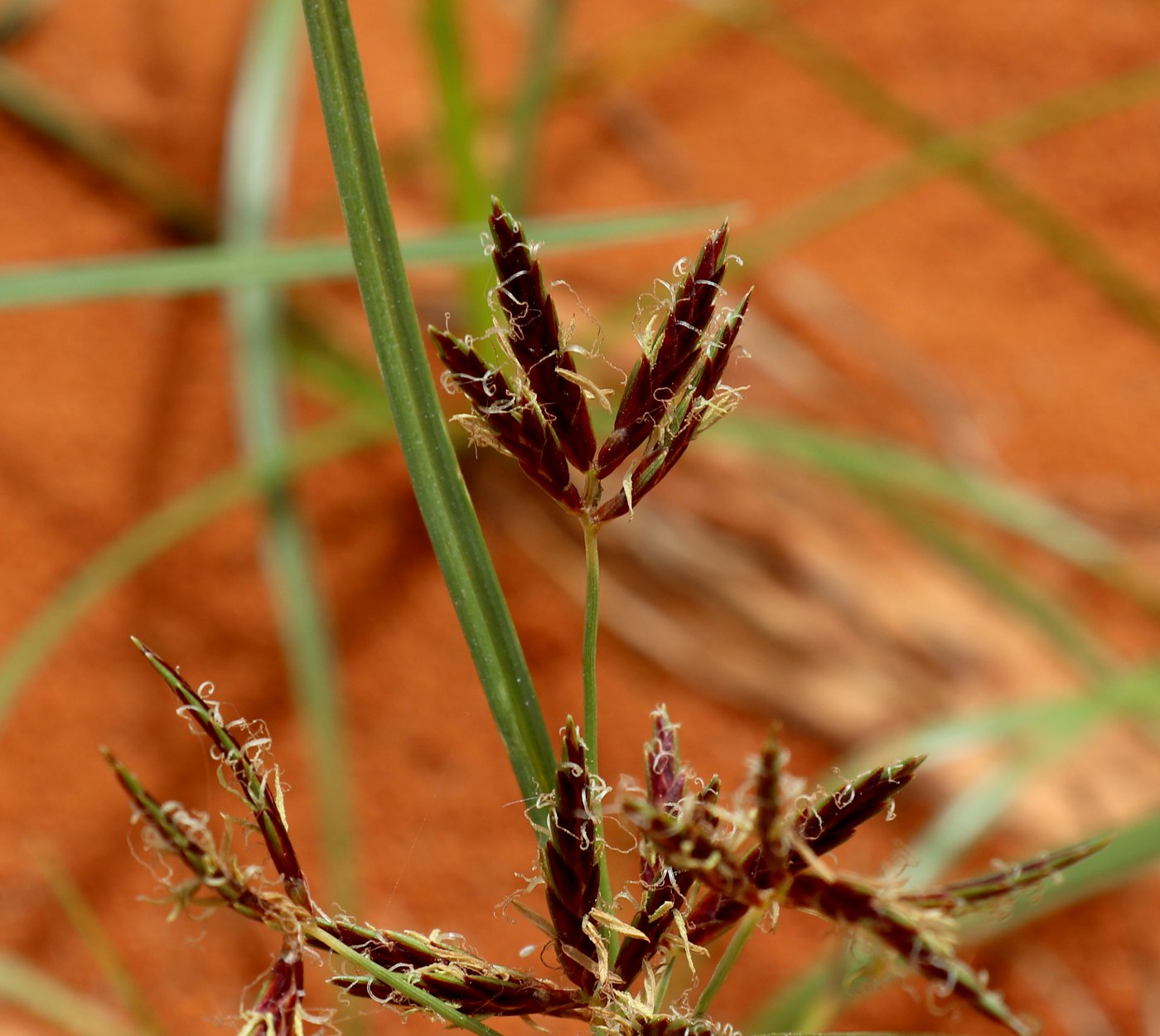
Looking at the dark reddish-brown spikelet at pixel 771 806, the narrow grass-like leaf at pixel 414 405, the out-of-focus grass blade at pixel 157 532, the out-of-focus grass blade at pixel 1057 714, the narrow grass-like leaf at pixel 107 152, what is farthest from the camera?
the narrow grass-like leaf at pixel 107 152

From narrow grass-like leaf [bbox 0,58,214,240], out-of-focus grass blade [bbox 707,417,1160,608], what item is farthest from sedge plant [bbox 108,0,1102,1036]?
narrow grass-like leaf [bbox 0,58,214,240]

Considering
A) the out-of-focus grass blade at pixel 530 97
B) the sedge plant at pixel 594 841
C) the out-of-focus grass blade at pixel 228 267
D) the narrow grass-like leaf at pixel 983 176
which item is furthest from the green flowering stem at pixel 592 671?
the narrow grass-like leaf at pixel 983 176

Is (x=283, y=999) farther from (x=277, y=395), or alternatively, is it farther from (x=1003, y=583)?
(x=277, y=395)

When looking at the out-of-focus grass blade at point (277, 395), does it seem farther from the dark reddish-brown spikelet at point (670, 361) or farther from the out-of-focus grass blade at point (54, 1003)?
the dark reddish-brown spikelet at point (670, 361)

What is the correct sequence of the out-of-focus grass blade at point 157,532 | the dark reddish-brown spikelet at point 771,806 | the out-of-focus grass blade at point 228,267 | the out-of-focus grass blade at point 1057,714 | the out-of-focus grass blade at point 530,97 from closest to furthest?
the dark reddish-brown spikelet at point 771,806, the out-of-focus grass blade at point 228,267, the out-of-focus grass blade at point 1057,714, the out-of-focus grass blade at point 157,532, the out-of-focus grass blade at point 530,97

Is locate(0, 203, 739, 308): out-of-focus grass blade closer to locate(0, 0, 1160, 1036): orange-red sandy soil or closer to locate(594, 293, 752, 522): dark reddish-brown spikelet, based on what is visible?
locate(594, 293, 752, 522): dark reddish-brown spikelet

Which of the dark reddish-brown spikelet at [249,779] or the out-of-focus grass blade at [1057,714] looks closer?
the dark reddish-brown spikelet at [249,779]

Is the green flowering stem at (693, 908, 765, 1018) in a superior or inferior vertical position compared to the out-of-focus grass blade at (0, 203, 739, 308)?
inferior

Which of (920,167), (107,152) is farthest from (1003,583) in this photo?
(107,152)
